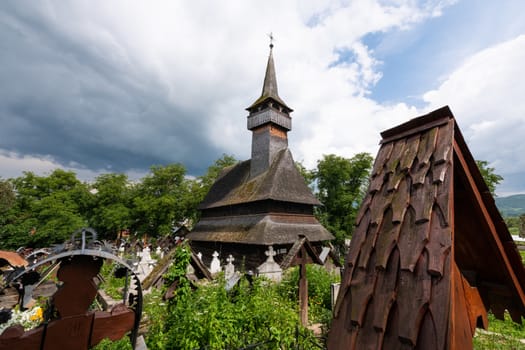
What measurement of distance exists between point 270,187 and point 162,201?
2170 centimetres

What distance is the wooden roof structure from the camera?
0.98 meters

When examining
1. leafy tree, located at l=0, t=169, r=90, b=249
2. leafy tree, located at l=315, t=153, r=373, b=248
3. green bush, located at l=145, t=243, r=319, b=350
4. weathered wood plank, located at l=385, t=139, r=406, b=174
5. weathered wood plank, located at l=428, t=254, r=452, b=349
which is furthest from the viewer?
leafy tree, located at l=315, t=153, r=373, b=248

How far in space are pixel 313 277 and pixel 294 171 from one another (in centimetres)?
1343

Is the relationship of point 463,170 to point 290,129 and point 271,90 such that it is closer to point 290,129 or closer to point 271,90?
point 290,129

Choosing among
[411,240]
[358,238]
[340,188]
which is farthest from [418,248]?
[340,188]

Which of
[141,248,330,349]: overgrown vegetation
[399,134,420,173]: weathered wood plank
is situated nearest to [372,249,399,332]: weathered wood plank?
[399,134,420,173]: weathered wood plank

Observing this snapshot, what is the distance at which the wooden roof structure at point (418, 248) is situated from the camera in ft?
3.23

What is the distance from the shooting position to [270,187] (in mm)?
17875

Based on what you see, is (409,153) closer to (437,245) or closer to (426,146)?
(426,146)

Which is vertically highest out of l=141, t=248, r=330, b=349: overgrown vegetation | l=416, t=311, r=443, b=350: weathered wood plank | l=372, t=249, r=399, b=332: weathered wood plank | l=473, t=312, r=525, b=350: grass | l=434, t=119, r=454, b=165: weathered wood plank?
l=434, t=119, r=454, b=165: weathered wood plank

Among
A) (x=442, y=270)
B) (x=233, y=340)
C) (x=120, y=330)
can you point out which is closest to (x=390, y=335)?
(x=442, y=270)

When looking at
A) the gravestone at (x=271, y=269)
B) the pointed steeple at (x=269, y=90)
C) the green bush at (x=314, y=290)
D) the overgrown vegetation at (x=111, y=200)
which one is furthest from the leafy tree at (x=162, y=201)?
the green bush at (x=314, y=290)

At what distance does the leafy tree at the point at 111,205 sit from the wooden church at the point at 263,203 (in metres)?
16.8

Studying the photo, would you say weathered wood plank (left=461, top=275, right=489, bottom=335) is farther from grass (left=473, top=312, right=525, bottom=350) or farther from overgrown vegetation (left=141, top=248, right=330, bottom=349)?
grass (left=473, top=312, right=525, bottom=350)
